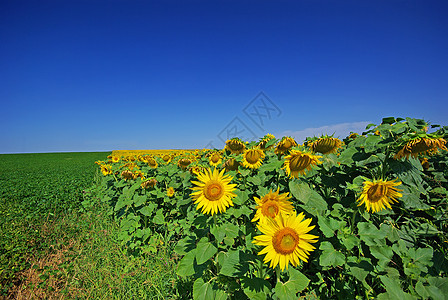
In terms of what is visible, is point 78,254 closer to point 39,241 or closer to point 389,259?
point 39,241

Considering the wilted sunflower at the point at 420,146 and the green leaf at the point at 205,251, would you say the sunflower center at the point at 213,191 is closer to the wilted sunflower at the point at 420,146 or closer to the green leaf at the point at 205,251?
the green leaf at the point at 205,251

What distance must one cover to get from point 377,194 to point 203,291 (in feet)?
5.15

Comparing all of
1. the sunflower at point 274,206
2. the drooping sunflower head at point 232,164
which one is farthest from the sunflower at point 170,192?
the sunflower at point 274,206

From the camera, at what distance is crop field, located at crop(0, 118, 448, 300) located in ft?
5.29

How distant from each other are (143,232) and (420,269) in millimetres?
3543

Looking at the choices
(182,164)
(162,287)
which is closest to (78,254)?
(162,287)

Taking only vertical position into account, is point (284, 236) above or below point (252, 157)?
below

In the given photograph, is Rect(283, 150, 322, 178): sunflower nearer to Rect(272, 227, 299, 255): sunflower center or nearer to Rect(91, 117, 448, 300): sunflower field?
Rect(91, 117, 448, 300): sunflower field

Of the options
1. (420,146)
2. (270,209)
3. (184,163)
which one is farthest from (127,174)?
(420,146)

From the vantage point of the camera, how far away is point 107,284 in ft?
9.43

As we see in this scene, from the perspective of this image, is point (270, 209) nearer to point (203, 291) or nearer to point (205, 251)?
point (205, 251)

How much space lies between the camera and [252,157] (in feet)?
8.55

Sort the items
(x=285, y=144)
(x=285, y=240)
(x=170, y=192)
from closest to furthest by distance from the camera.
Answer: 1. (x=285, y=240)
2. (x=285, y=144)
3. (x=170, y=192)

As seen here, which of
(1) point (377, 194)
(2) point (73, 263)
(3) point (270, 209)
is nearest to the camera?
(3) point (270, 209)
